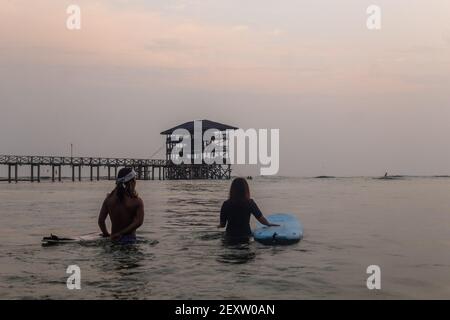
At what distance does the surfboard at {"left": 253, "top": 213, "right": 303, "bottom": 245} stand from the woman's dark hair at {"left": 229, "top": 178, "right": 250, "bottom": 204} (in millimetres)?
1152

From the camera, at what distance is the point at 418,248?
43.9ft

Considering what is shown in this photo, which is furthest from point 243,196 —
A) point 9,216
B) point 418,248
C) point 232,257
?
point 9,216

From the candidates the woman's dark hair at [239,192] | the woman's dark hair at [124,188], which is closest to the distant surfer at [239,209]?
the woman's dark hair at [239,192]

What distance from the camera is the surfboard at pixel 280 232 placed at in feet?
41.6

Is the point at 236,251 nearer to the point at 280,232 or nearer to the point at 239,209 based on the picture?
the point at 239,209

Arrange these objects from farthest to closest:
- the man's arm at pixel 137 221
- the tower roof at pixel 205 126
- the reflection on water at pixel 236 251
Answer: the tower roof at pixel 205 126
the man's arm at pixel 137 221
the reflection on water at pixel 236 251

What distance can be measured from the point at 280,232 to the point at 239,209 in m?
1.49

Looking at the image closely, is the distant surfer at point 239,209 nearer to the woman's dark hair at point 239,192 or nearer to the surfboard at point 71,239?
the woman's dark hair at point 239,192

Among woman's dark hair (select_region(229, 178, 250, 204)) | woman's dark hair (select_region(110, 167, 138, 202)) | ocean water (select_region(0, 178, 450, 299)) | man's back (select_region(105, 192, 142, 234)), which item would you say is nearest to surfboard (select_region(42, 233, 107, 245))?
ocean water (select_region(0, 178, 450, 299))

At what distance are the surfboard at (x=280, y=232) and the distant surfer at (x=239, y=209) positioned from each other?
341mm

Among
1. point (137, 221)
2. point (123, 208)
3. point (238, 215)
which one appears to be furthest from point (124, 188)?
point (238, 215)

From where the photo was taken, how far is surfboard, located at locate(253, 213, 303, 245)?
12.7 m
